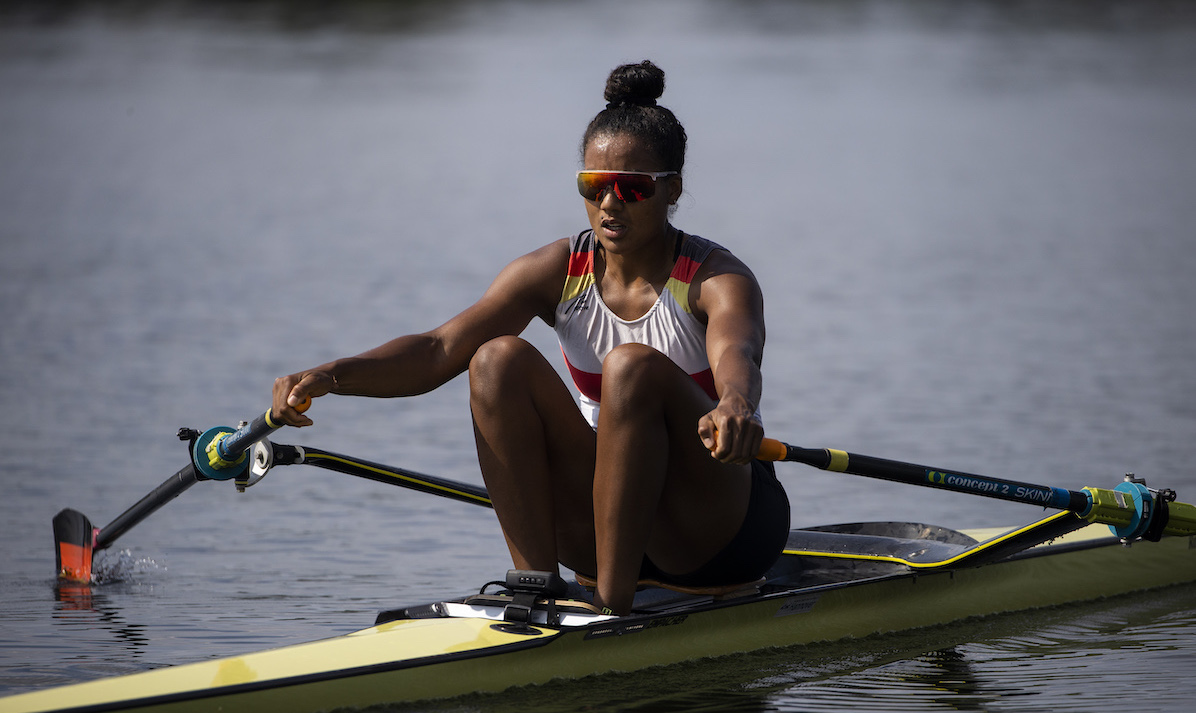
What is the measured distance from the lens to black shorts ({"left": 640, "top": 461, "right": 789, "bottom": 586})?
4695 mm

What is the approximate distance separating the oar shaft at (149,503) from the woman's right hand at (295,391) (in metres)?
1.36

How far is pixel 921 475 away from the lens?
4.86 metres

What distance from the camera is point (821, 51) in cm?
4584

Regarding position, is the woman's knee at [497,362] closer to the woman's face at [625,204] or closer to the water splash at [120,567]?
the woman's face at [625,204]

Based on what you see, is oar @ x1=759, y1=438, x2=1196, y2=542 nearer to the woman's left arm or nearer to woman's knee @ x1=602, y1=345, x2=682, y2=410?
the woman's left arm

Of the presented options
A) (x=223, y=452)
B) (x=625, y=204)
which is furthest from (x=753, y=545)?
(x=223, y=452)

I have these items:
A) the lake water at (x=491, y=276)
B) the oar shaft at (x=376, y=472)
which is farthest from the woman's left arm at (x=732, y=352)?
the oar shaft at (x=376, y=472)

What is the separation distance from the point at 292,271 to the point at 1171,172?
16689 millimetres

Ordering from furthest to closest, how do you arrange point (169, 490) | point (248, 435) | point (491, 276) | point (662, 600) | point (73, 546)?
1. point (491, 276)
2. point (73, 546)
3. point (169, 490)
4. point (248, 435)
5. point (662, 600)

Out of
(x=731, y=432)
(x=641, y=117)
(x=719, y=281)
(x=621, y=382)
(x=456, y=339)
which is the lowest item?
(x=731, y=432)

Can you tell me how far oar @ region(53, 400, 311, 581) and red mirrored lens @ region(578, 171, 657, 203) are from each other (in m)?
1.18

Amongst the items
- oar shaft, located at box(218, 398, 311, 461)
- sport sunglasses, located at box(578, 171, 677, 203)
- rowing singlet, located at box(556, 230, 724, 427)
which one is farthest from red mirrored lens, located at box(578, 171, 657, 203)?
oar shaft, located at box(218, 398, 311, 461)

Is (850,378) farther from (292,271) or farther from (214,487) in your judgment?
(292,271)

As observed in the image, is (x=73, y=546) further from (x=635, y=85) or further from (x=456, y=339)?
(x=635, y=85)
